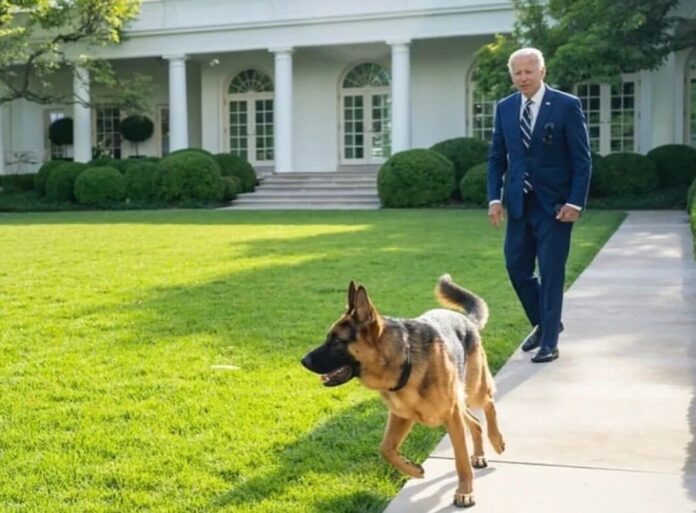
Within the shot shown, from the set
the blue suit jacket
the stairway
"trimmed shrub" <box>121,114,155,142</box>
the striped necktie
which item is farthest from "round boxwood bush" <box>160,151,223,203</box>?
the striped necktie

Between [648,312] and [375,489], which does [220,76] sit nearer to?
[648,312]

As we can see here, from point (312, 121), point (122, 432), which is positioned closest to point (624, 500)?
point (122, 432)

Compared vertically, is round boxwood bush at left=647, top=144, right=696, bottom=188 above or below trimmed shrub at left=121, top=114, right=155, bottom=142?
below

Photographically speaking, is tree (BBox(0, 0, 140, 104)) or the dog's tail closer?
the dog's tail

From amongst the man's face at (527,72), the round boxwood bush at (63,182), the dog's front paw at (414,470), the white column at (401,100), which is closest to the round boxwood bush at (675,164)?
the white column at (401,100)

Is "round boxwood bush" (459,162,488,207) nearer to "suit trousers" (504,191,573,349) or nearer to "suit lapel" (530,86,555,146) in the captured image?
"suit trousers" (504,191,573,349)

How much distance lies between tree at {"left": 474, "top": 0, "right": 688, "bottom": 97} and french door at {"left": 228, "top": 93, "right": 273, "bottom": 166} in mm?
10366

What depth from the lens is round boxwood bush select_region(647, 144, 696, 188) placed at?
21781mm

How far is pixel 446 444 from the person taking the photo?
13.0 feet

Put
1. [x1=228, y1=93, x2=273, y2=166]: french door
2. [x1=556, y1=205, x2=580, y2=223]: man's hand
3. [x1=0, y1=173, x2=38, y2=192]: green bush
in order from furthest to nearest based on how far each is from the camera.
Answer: [x1=228, y1=93, x2=273, y2=166]: french door, [x1=0, y1=173, x2=38, y2=192]: green bush, [x1=556, y1=205, x2=580, y2=223]: man's hand

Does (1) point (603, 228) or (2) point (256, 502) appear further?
(1) point (603, 228)

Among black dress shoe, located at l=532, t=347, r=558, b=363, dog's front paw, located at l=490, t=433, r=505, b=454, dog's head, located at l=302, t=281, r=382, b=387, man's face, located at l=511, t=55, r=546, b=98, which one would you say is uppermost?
man's face, located at l=511, t=55, r=546, b=98

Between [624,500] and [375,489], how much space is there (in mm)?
924

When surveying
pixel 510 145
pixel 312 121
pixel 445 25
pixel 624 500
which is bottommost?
pixel 624 500
